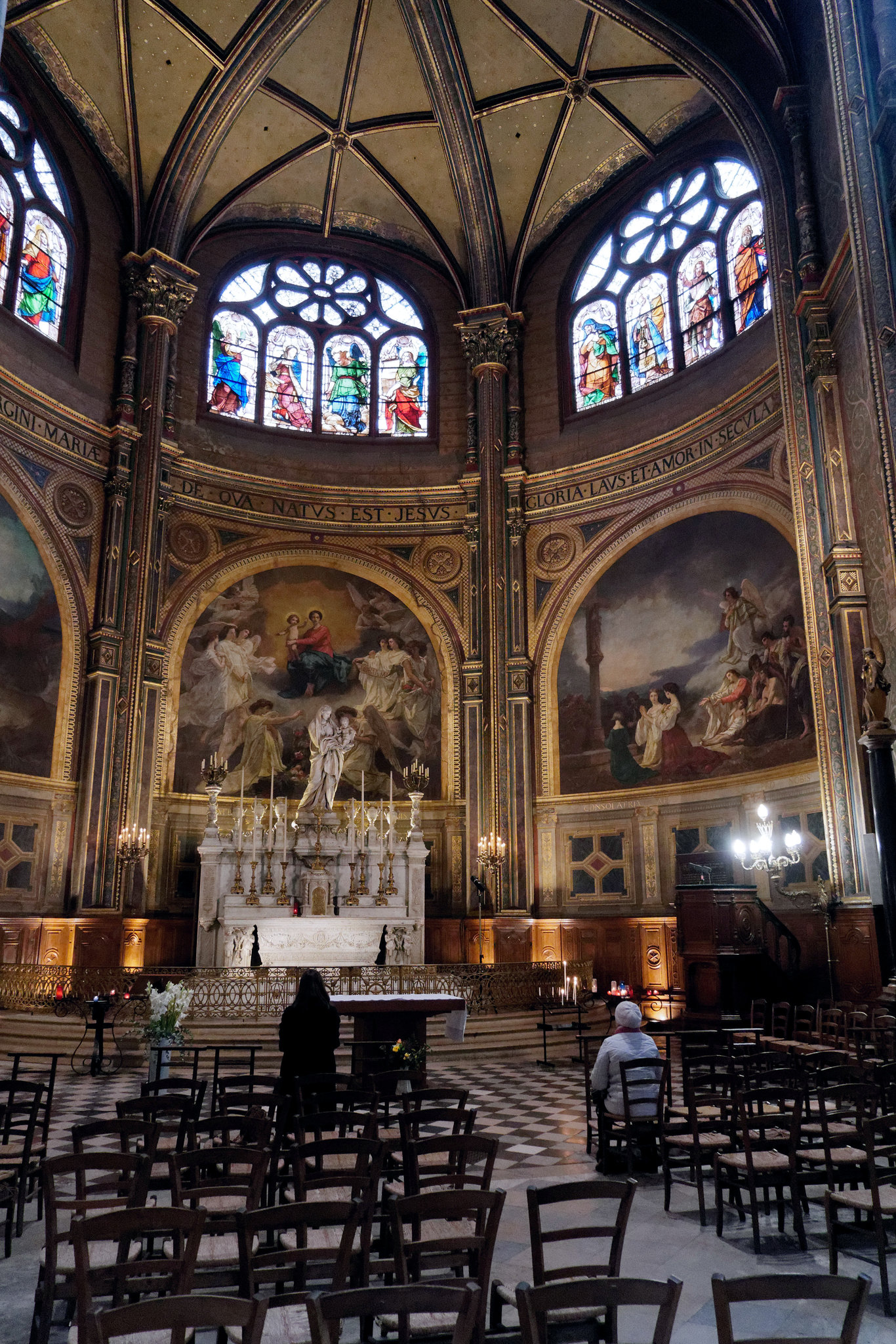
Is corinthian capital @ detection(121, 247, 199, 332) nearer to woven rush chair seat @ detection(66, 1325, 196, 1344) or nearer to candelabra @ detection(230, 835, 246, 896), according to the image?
candelabra @ detection(230, 835, 246, 896)

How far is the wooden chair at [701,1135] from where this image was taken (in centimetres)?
728

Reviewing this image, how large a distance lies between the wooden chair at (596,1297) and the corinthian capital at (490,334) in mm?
25867

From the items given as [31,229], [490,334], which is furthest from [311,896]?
[31,229]

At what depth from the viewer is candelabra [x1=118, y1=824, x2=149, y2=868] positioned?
21.7 metres

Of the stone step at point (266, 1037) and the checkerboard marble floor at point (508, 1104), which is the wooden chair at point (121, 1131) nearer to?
the checkerboard marble floor at point (508, 1104)

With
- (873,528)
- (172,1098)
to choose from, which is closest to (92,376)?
(873,528)

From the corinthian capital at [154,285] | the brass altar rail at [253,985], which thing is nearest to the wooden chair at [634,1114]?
the brass altar rail at [253,985]

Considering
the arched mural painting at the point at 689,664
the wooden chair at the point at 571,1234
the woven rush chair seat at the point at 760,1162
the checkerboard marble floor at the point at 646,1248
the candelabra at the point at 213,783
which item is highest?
the arched mural painting at the point at 689,664

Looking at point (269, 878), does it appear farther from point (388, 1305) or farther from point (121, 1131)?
point (388, 1305)

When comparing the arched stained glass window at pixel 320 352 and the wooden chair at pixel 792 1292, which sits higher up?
the arched stained glass window at pixel 320 352

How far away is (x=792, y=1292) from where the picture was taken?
310 centimetres

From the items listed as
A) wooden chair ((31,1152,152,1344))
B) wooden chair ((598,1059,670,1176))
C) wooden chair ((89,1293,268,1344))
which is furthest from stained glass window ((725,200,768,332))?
wooden chair ((89,1293,268,1344))

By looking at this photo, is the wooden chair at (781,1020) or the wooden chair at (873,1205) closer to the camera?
the wooden chair at (873,1205)

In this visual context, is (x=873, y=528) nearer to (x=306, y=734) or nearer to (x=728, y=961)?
(x=728, y=961)
